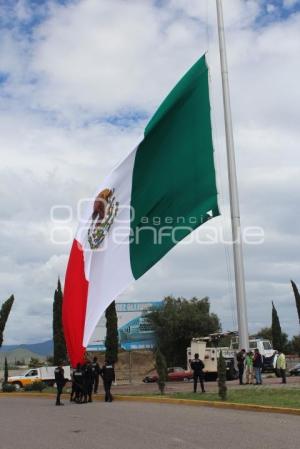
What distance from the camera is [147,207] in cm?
1789

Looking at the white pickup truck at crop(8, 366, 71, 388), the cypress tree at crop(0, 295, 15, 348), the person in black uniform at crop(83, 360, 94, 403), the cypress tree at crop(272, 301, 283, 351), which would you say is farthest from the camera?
the cypress tree at crop(272, 301, 283, 351)

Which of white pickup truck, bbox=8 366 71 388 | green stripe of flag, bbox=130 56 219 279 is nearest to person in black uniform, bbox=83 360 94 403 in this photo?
green stripe of flag, bbox=130 56 219 279

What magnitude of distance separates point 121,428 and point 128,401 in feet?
28.0

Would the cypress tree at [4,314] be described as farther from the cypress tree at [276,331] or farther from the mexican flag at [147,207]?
the cypress tree at [276,331]

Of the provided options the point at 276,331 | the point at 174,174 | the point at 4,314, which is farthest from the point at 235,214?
the point at 276,331

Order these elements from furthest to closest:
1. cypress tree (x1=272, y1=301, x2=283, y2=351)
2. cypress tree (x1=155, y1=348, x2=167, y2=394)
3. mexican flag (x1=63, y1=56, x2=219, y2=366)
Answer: cypress tree (x1=272, y1=301, x2=283, y2=351) < cypress tree (x1=155, y1=348, x2=167, y2=394) < mexican flag (x1=63, y1=56, x2=219, y2=366)

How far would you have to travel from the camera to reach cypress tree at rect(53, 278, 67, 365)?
1506 inches

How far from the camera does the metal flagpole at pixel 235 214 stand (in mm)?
19641

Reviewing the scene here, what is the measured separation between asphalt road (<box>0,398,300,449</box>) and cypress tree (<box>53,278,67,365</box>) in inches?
812

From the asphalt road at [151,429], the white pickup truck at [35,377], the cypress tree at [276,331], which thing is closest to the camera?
the asphalt road at [151,429]

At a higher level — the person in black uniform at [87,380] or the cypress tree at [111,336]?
the cypress tree at [111,336]

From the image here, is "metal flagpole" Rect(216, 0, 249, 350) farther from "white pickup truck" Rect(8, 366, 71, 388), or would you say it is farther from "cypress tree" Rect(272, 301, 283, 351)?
"cypress tree" Rect(272, 301, 283, 351)

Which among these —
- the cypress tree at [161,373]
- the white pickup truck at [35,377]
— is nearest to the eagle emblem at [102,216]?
the cypress tree at [161,373]

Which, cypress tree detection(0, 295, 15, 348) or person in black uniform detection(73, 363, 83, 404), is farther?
cypress tree detection(0, 295, 15, 348)
